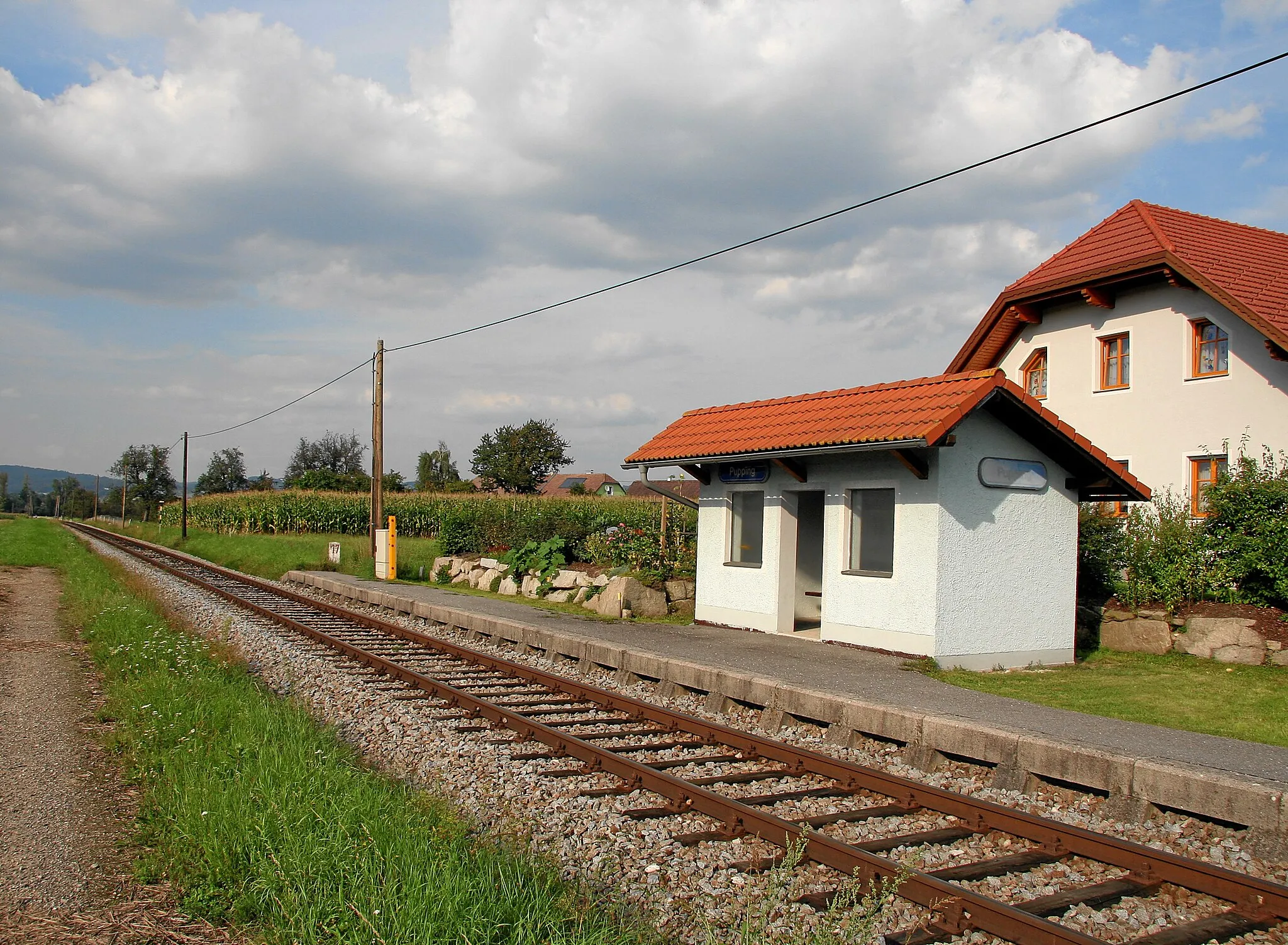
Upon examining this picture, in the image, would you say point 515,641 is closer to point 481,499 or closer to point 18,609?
point 18,609

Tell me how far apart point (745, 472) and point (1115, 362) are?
38.0ft

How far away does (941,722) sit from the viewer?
750cm

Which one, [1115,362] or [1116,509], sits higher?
[1115,362]

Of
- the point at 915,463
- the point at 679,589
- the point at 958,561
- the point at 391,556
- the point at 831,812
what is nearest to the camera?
the point at 831,812

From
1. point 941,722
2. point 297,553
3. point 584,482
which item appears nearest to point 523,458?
point 584,482

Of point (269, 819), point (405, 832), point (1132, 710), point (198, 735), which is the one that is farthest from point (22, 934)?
point (1132, 710)

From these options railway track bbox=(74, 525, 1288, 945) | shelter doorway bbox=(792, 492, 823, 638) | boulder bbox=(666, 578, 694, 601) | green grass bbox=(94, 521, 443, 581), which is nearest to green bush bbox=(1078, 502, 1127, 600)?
shelter doorway bbox=(792, 492, 823, 638)

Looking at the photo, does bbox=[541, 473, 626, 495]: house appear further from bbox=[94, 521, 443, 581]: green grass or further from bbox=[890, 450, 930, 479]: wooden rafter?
bbox=[890, 450, 930, 479]: wooden rafter

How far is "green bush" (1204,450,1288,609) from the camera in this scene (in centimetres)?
1320

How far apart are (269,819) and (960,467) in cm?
907

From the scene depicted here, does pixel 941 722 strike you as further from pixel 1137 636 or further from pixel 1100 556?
pixel 1100 556

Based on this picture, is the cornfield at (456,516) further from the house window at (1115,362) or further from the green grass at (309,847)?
the green grass at (309,847)

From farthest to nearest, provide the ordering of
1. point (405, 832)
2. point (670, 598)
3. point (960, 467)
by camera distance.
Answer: point (670, 598)
point (960, 467)
point (405, 832)

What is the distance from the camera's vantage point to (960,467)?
11641mm
